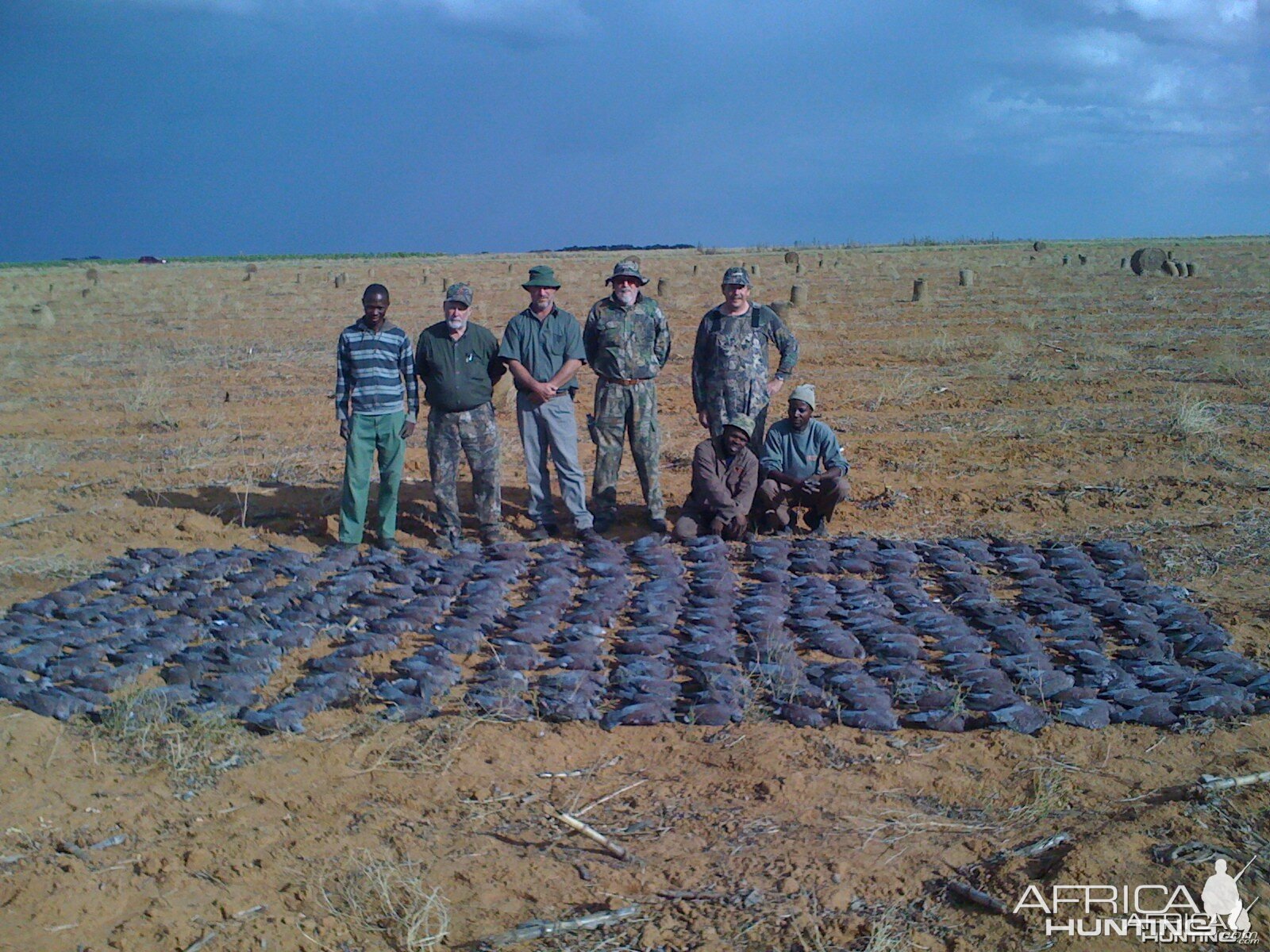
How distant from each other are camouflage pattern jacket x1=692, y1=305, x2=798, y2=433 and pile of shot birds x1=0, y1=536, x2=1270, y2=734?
3.85 ft

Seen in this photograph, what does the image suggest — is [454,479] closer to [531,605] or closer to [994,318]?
[531,605]

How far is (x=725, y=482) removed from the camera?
877cm

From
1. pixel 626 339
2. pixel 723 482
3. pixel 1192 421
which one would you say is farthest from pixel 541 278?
pixel 1192 421

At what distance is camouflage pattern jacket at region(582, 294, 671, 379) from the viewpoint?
28.3 feet

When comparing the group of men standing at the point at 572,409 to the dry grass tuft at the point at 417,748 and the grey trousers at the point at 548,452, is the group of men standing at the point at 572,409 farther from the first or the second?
the dry grass tuft at the point at 417,748

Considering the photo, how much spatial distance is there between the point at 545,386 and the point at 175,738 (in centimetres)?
401

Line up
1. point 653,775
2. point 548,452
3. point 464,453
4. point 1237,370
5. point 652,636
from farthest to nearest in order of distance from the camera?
point 1237,370, point 548,452, point 464,453, point 652,636, point 653,775

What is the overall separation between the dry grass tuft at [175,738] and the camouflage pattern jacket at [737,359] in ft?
15.4

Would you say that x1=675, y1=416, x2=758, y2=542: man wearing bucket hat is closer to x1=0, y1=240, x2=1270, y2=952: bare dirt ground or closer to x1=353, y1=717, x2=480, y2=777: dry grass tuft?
x1=0, y1=240, x2=1270, y2=952: bare dirt ground

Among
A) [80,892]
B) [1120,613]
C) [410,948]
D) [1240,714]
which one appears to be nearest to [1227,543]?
[1120,613]

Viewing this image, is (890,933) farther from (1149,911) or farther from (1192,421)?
(1192,421)

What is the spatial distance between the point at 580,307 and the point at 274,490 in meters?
15.6

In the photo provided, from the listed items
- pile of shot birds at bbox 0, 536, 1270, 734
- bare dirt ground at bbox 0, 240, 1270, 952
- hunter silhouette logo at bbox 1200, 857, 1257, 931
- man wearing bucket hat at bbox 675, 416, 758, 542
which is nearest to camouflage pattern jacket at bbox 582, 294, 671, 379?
man wearing bucket hat at bbox 675, 416, 758, 542

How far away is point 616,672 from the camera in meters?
6.40
